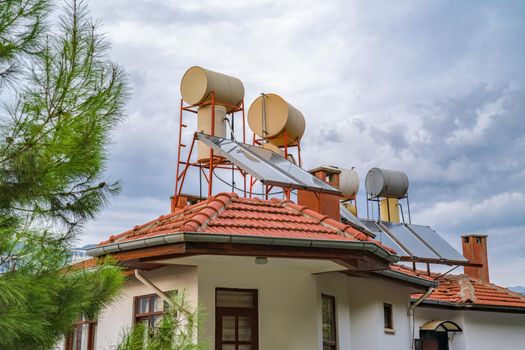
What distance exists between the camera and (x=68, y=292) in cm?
669

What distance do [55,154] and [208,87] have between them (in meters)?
11.9

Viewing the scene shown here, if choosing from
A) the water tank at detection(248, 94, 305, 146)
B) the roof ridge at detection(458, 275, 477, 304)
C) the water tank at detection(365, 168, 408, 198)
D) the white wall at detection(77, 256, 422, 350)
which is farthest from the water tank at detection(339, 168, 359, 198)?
the white wall at detection(77, 256, 422, 350)

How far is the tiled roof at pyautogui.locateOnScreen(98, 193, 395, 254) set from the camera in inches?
395

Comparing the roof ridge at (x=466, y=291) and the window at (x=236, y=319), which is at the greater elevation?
the roof ridge at (x=466, y=291)

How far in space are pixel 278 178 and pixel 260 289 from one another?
2.71 meters

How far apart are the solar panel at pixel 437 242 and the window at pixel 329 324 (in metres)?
5.15

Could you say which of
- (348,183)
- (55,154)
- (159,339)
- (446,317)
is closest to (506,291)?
(446,317)

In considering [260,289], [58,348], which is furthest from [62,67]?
[260,289]

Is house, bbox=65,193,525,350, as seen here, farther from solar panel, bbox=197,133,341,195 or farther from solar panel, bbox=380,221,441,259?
solar panel, bbox=380,221,441,259

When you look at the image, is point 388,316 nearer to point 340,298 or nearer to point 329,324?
point 340,298

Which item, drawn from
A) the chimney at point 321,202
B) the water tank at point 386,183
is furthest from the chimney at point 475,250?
the chimney at point 321,202

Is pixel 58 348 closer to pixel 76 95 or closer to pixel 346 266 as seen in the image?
pixel 76 95

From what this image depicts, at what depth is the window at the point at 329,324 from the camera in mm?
12078

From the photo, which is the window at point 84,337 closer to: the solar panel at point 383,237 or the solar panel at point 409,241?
the solar panel at point 383,237
